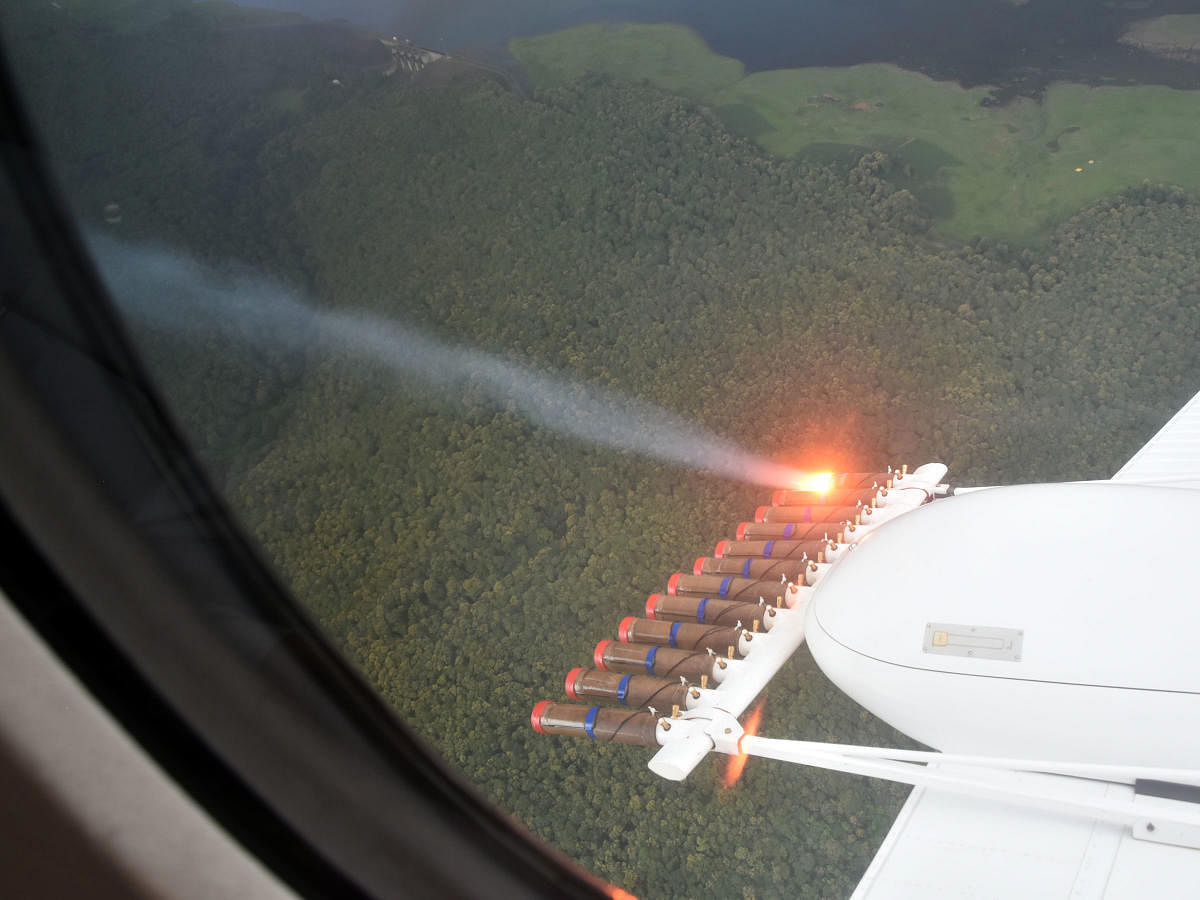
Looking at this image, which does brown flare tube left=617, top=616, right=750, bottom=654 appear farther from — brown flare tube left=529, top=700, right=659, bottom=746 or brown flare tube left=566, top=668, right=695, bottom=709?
brown flare tube left=529, top=700, right=659, bottom=746

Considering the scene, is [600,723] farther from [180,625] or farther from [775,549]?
[180,625]

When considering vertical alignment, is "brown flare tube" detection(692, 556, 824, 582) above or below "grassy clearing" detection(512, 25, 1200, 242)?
below

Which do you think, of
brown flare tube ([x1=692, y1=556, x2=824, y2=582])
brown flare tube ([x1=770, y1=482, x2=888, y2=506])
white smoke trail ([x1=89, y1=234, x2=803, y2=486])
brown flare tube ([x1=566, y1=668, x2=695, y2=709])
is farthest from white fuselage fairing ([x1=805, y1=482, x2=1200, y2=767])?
white smoke trail ([x1=89, y1=234, x2=803, y2=486])

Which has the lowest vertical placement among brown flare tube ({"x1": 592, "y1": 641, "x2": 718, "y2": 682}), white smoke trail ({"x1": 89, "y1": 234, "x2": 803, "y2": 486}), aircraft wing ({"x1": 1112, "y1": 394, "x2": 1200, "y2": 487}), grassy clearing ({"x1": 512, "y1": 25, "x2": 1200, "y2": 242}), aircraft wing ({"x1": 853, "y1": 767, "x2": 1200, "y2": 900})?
white smoke trail ({"x1": 89, "y1": 234, "x2": 803, "y2": 486})

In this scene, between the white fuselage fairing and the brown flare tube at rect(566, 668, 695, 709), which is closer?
the white fuselage fairing

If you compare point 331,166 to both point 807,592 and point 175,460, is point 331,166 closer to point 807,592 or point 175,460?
point 807,592

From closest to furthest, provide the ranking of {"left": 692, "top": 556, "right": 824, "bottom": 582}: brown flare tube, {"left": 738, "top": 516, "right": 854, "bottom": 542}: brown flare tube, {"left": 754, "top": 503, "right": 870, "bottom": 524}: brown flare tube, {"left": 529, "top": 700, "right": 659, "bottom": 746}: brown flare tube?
{"left": 529, "top": 700, "right": 659, "bottom": 746}: brown flare tube < {"left": 692, "top": 556, "right": 824, "bottom": 582}: brown flare tube < {"left": 738, "top": 516, "right": 854, "bottom": 542}: brown flare tube < {"left": 754, "top": 503, "right": 870, "bottom": 524}: brown flare tube

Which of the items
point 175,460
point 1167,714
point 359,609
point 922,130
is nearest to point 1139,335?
point 922,130
